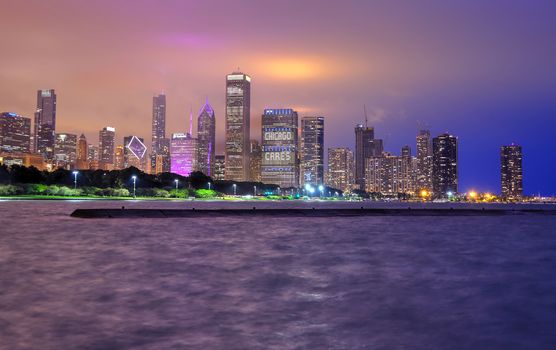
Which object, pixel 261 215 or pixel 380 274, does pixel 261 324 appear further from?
pixel 261 215

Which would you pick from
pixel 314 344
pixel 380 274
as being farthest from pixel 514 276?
pixel 314 344

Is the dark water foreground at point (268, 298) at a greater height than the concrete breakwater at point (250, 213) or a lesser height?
lesser

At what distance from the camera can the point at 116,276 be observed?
27.8 m

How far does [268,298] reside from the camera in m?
22.2

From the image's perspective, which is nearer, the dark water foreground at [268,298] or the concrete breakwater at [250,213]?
the dark water foreground at [268,298]

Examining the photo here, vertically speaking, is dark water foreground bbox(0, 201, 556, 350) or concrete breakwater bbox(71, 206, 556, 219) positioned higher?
concrete breakwater bbox(71, 206, 556, 219)

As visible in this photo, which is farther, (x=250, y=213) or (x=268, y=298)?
(x=250, y=213)

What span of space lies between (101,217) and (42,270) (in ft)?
198

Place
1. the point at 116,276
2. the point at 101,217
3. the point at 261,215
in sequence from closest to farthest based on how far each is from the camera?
the point at 116,276 → the point at 101,217 → the point at 261,215

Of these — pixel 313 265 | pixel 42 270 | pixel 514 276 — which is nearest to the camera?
pixel 42 270

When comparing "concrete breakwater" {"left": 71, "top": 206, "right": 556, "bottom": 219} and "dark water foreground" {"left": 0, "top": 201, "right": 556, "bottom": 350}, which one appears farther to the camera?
"concrete breakwater" {"left": 71, "top": 206, "right": 556, "bottom": 219}

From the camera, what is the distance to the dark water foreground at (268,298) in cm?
1523

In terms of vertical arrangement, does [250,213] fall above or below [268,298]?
above

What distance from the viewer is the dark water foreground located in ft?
50.0
